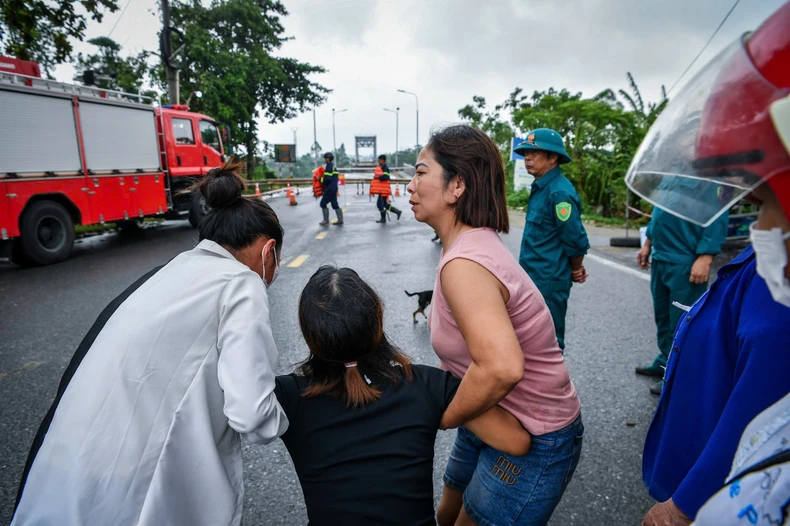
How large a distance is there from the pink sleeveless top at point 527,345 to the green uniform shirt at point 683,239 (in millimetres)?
2216

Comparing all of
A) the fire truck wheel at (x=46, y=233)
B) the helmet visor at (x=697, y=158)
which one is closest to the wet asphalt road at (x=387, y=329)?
the fire truck wheel at (x=46, y=233)

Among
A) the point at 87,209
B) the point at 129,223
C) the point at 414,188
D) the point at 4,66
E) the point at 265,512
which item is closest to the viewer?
the point at 414,188

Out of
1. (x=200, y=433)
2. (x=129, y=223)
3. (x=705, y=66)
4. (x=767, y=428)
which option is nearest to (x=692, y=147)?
(x=705, y=66)

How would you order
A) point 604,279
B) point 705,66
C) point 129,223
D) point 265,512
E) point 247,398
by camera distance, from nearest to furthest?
point 705,66 → point 247,398 → point 265,512 → point 604,279 → point 129,223

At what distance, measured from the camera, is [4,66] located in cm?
803

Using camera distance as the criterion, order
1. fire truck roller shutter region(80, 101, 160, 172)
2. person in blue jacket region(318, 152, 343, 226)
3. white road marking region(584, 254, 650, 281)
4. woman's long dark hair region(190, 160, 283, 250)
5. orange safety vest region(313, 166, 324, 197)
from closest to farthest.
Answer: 1. woman's long dark hair region(190, 160, 283, 250)
2. white road marking region(584, 254, 650, 281)
3. fire truck roller shutter region(80, 101, 160, 172)
4. person in blue jacket region(318, 152, 343, 226)
5. orange safety vest region(313, 166, 324, 197)

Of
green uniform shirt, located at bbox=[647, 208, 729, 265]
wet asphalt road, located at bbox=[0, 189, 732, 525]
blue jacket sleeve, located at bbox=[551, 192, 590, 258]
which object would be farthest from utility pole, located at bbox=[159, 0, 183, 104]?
green uniform shirt, located at bbox=[647, 208, 729, 265]

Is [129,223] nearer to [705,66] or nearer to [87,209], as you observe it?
[87,209]

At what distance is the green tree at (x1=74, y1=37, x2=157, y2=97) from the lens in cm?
2269

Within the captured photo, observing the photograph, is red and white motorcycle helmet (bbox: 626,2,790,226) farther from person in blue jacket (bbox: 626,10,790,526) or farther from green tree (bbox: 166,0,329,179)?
green tree (bbox: 166,0,329,179)

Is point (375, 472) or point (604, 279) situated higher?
point (375, 472)

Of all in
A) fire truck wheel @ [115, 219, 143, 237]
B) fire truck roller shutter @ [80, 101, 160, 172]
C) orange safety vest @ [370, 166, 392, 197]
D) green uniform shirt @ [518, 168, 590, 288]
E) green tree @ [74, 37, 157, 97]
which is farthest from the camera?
green tree @ [74, 37, 157, 97]

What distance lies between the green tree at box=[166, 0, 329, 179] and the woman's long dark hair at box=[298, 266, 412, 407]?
2532cm

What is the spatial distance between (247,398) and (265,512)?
1.40 m
